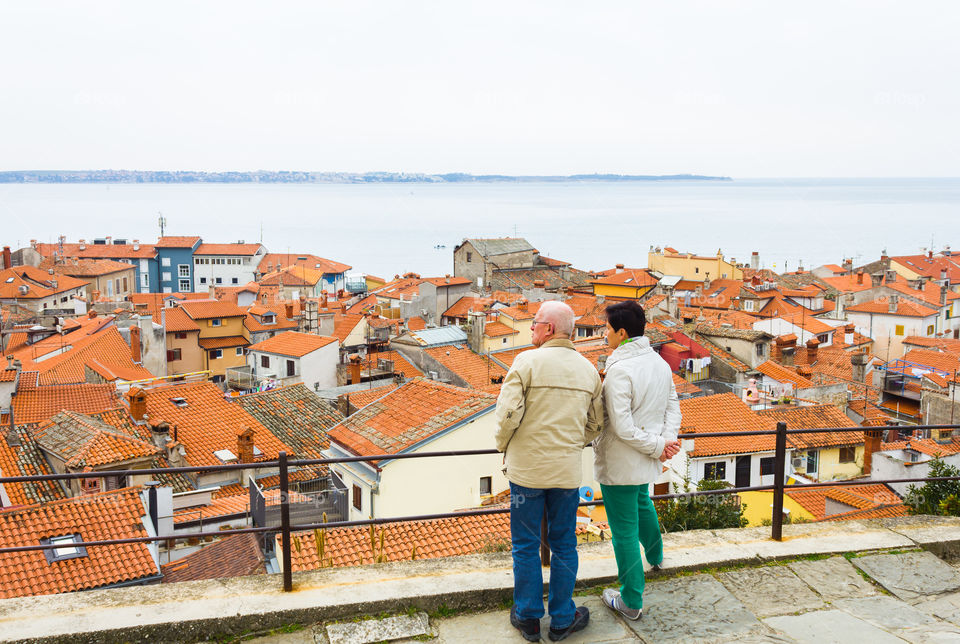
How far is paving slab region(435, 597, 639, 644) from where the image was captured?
3.76 m

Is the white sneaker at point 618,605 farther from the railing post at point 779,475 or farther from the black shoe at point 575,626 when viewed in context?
the railing post at point 779,475

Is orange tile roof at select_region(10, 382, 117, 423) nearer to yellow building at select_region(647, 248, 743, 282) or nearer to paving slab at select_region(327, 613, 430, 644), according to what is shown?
paving slab at select_region(327, 613, 430, 644)

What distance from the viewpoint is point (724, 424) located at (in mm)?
17891

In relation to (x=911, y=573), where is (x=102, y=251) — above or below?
below

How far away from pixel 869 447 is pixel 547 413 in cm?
1632

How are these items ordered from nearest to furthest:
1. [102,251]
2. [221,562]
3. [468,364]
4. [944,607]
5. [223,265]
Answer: [944,607], [221,562], [468,364], [102,251], [223,265]

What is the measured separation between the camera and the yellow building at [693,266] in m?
57.1

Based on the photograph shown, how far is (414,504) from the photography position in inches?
499

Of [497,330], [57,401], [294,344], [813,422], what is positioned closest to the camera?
[57,401]

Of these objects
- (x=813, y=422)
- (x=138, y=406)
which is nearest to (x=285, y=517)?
(x=138, y=406)

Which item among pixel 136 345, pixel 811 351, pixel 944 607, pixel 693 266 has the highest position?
pixel 944 607

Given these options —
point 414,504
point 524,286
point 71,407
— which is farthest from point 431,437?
point 524,286

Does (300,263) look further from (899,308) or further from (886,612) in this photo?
(886,612)

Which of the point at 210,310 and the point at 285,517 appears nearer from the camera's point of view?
the point at 285,517
